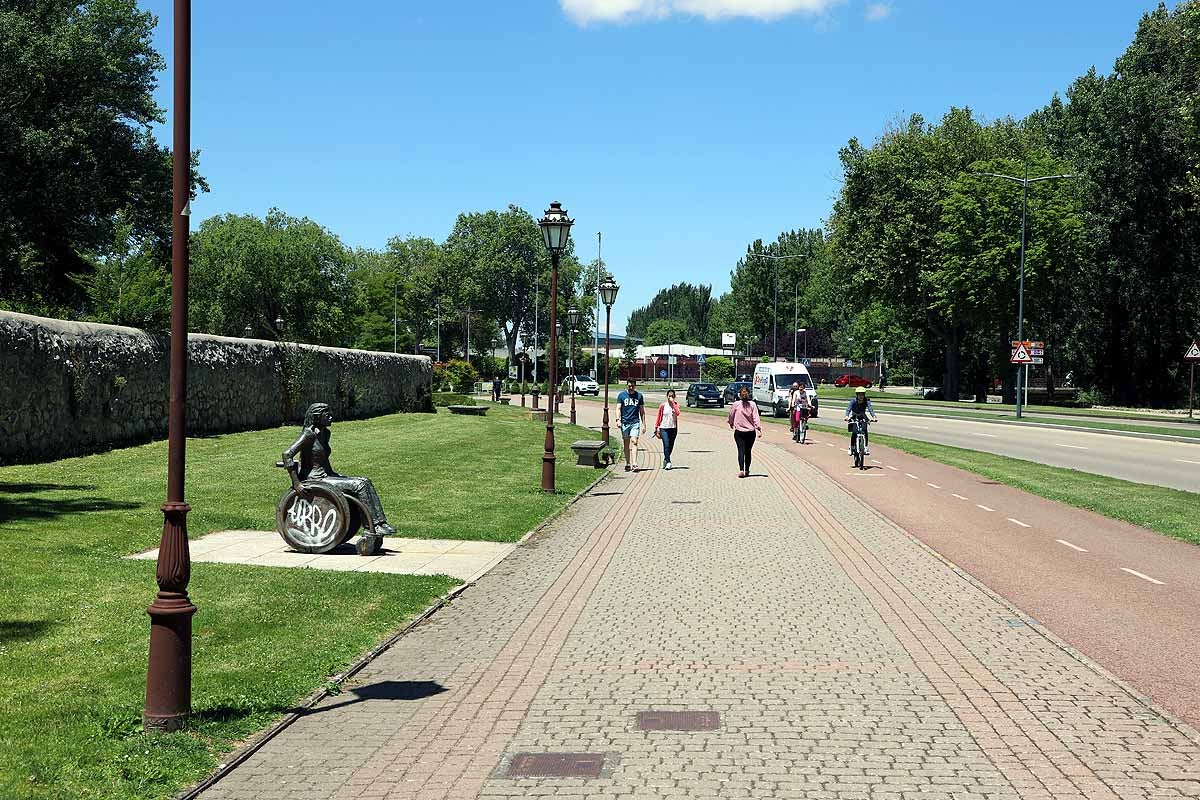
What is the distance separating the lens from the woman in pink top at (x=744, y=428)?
72.0 ft

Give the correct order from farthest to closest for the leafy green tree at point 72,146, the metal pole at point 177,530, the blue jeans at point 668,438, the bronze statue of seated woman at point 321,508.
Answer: the leafy green tree at point 72,146, the blue jeans at point 668,438, the bronze statue of seated woman at point 321,508, the metal pole at point 177,530

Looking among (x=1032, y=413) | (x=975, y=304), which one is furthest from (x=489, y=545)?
(x=975, y=304)

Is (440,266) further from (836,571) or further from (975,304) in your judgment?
(836,571)

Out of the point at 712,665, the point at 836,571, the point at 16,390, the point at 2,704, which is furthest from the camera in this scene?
the point at 16,390

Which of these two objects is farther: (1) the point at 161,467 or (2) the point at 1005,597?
(1) the point at 161,467

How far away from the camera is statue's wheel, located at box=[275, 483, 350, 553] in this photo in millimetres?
11578

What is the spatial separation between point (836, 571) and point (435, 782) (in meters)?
6.85

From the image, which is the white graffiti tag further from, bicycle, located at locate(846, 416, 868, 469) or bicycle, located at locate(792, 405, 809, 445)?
bicycle, located at locate(792, 405, 809, 445)

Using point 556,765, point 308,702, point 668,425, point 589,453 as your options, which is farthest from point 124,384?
point 556,765

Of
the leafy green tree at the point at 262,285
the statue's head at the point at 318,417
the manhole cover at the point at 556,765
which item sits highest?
the leafy green tree at the point at 262,285

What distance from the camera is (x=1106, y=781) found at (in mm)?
5016

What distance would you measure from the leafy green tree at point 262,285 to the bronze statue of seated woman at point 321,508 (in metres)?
71.6

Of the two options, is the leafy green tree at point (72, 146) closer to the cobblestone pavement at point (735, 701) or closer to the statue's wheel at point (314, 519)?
the statue's wheel at point (314, 519)

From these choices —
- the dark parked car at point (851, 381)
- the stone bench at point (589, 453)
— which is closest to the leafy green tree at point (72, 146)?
the stone bench at point (589, 453)
